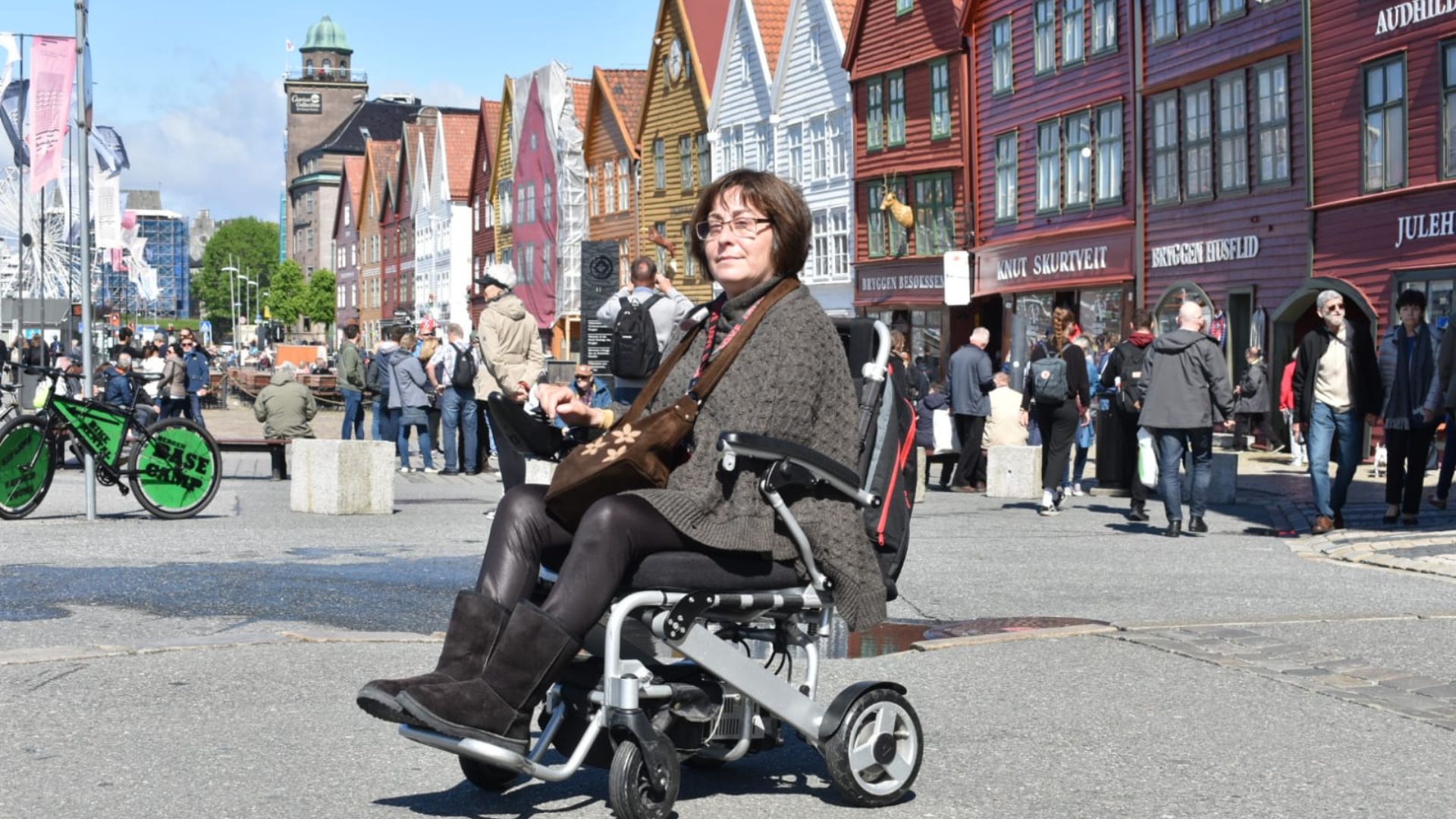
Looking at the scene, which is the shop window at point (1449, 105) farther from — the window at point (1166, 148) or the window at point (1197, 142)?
the window at point (1166, 148)

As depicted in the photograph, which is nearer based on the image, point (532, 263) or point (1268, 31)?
point (1268, 31)

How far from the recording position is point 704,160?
5469 centimetres

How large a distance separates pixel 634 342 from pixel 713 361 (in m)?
9.53

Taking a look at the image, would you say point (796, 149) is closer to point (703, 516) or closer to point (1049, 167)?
point (1049, 167)

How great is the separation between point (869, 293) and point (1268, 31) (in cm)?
1677

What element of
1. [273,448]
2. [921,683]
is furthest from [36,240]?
[921,683]

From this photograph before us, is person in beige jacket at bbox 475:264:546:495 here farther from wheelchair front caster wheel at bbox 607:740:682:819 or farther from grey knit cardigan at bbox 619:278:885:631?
wheelchair front caster wheel at bbox 607:740:682:819

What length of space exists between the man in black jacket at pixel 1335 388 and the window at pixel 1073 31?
2174cm

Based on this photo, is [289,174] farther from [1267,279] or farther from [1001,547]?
[1001,547]

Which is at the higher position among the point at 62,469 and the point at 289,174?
the point at 289,174

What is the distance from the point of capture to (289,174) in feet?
570

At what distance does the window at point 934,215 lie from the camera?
41.3m

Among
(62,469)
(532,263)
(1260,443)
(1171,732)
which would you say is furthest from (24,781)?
(532,263)

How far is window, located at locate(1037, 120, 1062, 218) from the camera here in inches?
1435
